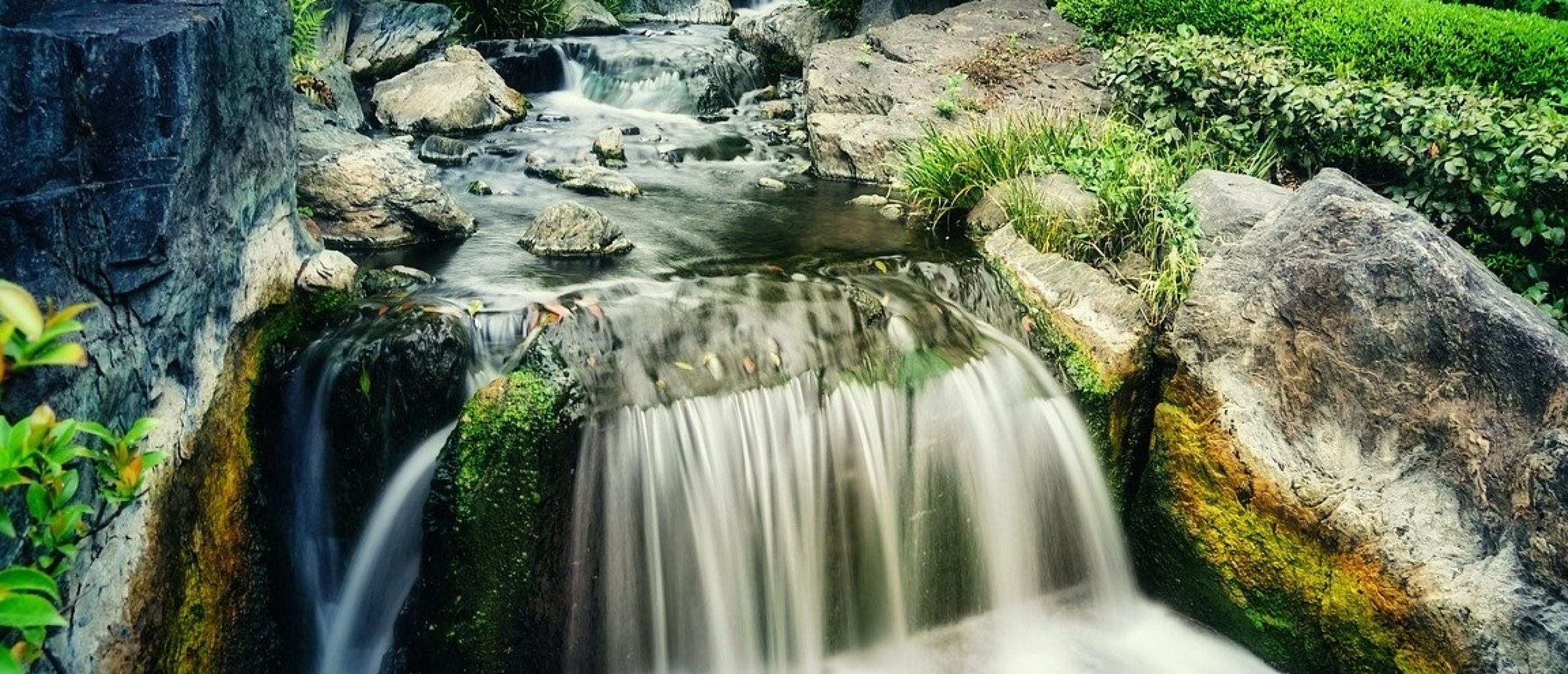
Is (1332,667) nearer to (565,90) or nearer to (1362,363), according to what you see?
(1362,363)

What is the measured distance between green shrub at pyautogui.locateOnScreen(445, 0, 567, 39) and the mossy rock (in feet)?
37.0

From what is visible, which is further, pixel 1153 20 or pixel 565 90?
pixel 565 90

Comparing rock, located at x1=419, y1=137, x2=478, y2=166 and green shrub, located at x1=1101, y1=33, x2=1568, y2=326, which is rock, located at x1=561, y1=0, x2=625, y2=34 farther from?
green shrub, located at x1=1101, y1=33, x2=1568, y2=326

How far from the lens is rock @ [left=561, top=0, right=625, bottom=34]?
590 inches

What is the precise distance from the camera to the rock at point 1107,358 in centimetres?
556

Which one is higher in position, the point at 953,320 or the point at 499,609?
the point at 953,320

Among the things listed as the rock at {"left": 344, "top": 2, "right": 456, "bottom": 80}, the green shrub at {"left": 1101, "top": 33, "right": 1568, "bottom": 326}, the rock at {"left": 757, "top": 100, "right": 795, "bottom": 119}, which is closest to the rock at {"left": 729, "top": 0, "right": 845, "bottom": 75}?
the rock at {"left": 757, "top": 100, "right": 795, "bottom": 119}

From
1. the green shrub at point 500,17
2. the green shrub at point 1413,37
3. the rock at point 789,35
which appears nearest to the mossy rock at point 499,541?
the green shrub at point 1413,37

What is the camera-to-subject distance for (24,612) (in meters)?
1.95

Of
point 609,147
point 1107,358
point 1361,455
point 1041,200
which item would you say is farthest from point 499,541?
point 609,147

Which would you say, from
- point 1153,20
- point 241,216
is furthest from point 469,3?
point 241,216

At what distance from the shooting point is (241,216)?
13.9ft

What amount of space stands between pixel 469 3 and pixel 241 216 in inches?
427

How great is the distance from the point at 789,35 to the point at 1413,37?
8.41m
